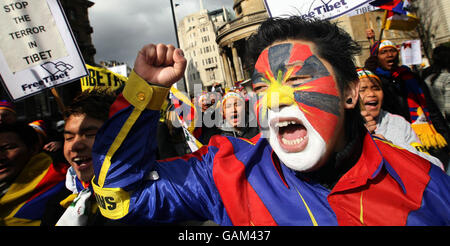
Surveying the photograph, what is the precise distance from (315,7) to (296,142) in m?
2.62

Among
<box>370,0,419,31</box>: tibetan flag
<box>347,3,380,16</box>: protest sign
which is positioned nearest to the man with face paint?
<box>347,3,380,16</box>: protest sign

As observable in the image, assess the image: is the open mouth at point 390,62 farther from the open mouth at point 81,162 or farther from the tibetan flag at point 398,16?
the open mouth at point 81,162

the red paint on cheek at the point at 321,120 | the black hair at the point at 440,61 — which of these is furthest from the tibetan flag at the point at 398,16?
the red paint on cheek at the point at 321,120

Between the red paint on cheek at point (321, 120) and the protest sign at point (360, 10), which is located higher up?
the protest sign at point (360, 10)

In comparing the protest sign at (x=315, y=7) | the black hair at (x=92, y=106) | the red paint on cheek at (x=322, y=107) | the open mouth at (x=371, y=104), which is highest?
the protest sign at (x=315, y=7)

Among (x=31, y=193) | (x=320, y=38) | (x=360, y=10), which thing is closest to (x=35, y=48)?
(x=31, y=193)

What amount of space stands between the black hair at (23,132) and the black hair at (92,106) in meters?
0.71

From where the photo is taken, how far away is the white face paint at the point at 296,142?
4.45 ft

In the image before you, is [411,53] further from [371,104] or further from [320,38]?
[320,38]

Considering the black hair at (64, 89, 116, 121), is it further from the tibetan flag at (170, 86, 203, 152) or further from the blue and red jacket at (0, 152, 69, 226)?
the tibetan flag at (170, 86, 203, 152)

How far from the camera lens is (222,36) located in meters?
37.5

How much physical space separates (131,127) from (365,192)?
133 cm
